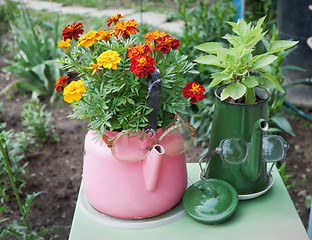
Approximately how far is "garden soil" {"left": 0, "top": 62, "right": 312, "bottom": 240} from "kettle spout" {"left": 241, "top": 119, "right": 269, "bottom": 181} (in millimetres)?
1031

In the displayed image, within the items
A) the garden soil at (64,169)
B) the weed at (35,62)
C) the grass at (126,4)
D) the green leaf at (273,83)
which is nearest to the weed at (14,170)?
the garden soil at (64,169)

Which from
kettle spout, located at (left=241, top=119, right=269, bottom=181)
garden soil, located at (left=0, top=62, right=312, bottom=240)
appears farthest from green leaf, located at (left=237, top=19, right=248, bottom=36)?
garden soil, located at (left=0, top=62, right=312, bottom=240)

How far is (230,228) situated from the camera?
1046 millimetres

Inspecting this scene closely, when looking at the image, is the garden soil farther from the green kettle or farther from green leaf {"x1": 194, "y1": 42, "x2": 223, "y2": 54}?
green leaf {"x1": 194, "y1": 42, "x2": 223, "y2": 54}

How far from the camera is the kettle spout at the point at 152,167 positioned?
96cm

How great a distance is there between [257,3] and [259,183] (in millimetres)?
2219

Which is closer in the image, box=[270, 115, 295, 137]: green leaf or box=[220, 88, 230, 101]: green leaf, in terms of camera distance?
box=[220, 88, 230, 101]: green leaf

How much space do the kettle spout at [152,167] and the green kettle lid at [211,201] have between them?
0.44 ft

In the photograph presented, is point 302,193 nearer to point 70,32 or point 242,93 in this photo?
point 242,93

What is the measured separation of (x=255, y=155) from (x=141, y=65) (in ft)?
1.26

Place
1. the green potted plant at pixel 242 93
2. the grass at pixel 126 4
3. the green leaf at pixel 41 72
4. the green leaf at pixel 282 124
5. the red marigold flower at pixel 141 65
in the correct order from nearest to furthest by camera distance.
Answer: the red marigold flower at pixel 141 65
the green potted plant at pixel 242 93
the green leaf at pixel 282 124
the green leaf at pixel 41 72
the grass at pixel 126 4

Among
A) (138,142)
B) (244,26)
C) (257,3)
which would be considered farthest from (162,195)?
(257,3)

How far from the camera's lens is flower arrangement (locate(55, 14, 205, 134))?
0.94m

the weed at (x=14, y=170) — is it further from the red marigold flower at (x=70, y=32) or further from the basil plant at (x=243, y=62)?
the basil plant at (x=243, y=62)
